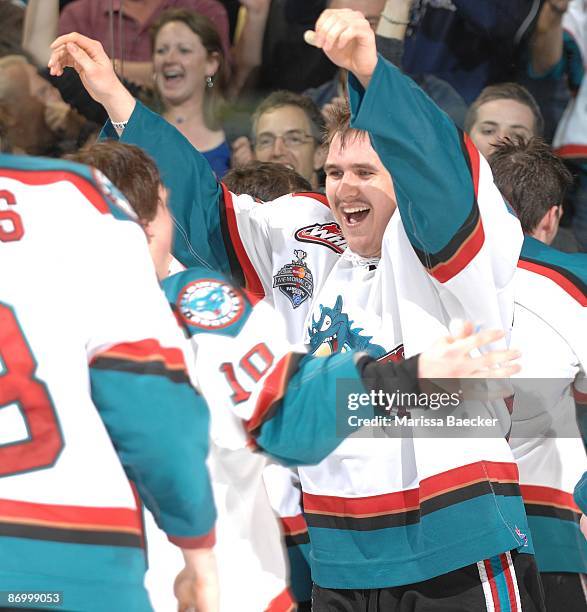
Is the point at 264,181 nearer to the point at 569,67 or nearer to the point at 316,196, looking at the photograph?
the point at 316,196

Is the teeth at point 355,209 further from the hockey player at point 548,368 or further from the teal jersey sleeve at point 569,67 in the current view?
the teal jersey sleeve at point 569,67

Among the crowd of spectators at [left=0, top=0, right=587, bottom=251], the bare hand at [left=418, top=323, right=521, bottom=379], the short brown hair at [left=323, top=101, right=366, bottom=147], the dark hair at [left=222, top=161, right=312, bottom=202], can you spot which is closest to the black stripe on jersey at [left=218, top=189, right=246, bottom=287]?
the short brown hair at [left=323, top=101, right=366, bottom=147]

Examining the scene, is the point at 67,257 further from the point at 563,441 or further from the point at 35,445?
the point at 563,441

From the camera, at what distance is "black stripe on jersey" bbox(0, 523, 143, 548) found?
1.20 m

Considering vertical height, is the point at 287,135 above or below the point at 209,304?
above

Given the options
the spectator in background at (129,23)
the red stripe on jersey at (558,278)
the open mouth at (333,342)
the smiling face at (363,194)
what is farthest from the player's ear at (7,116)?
the red stripe on jersey at (558,278)

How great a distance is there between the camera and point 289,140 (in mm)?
3105

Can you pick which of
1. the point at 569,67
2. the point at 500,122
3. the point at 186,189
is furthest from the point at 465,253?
the point at 569,67

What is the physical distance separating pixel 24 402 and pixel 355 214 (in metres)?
0.97

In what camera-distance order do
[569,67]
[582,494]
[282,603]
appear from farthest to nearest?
[569,67] → [582,494] → [282,603]

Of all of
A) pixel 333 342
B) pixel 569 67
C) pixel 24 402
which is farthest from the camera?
pixel 569 67

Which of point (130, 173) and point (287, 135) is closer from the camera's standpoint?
point (130, 173)

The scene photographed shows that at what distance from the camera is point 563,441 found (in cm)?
239

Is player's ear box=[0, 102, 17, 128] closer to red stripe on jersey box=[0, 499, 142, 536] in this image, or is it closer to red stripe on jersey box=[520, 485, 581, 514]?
red stripe on jersey box=[520, 485, 581, 514]
